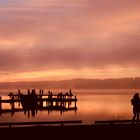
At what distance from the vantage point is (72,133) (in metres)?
23.8

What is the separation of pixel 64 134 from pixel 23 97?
48.0 m

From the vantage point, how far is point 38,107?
74.1 meters

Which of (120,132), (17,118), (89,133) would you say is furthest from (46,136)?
(17,118)

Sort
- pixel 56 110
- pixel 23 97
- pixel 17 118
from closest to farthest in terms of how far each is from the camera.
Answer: pixel 17 118 < pixel 23 97 < pixel 56 110

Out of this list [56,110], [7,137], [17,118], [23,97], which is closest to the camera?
[7,137]

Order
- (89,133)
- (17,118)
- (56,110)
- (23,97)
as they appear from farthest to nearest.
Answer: (56,110)
(23,97)
(17,118)
(89,133)

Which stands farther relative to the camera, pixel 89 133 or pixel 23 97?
pixel 23 97

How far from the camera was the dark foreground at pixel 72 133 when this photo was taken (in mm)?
22922

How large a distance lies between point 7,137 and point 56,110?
183ft

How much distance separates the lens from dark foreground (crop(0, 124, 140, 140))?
75.2 feet

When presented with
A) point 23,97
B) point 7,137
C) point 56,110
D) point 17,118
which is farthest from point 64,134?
point 56,110

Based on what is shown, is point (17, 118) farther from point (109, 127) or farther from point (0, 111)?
point (109, 127)

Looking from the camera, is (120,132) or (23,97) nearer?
(120,132)

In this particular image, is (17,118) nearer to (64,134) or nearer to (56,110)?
(56,110)
